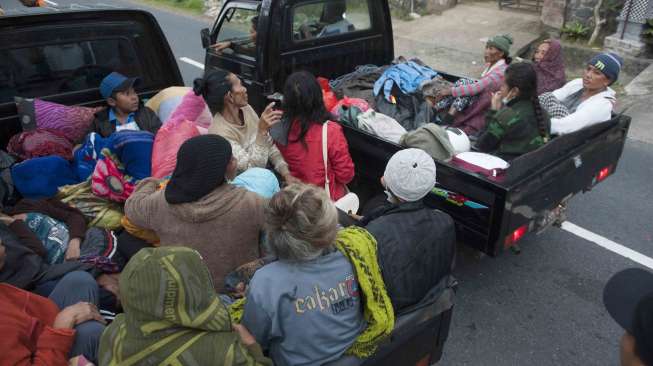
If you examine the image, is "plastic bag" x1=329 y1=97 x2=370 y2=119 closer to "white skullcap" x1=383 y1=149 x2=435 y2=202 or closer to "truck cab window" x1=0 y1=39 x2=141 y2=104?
"white skullcap" x1=383 y1=149 x2=435 y2=202

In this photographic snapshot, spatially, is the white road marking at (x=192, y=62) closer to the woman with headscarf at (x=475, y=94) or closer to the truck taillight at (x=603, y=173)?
the woman with headscarf at (x=475, y=94)

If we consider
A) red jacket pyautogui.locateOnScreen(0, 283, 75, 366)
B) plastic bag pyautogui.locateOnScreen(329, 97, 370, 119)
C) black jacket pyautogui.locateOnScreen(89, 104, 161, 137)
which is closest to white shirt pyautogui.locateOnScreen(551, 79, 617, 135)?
plastic bag pyautogui.locateOnScreen(329, 97, 370, 119)

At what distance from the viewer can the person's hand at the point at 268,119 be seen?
3.21 metres

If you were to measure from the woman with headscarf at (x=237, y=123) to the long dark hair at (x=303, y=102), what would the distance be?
0.11 meters

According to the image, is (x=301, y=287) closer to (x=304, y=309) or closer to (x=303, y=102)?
(x=304, y=309)

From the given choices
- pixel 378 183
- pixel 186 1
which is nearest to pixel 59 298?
pixel 378 183

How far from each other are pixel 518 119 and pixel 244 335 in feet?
8.06

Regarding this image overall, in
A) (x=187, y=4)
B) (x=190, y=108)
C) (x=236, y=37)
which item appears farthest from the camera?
(x=187, y=4)

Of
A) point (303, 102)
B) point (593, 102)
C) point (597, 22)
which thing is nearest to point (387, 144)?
point (303, 102)

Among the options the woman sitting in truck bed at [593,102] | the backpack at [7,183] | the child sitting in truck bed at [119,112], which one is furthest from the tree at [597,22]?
the backpack at [7,183]

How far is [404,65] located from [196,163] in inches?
116

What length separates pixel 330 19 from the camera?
4762 millimetres

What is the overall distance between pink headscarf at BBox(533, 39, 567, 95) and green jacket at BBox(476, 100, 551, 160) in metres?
1.10

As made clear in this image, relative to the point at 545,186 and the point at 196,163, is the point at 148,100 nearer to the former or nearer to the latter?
the point at 196,163
